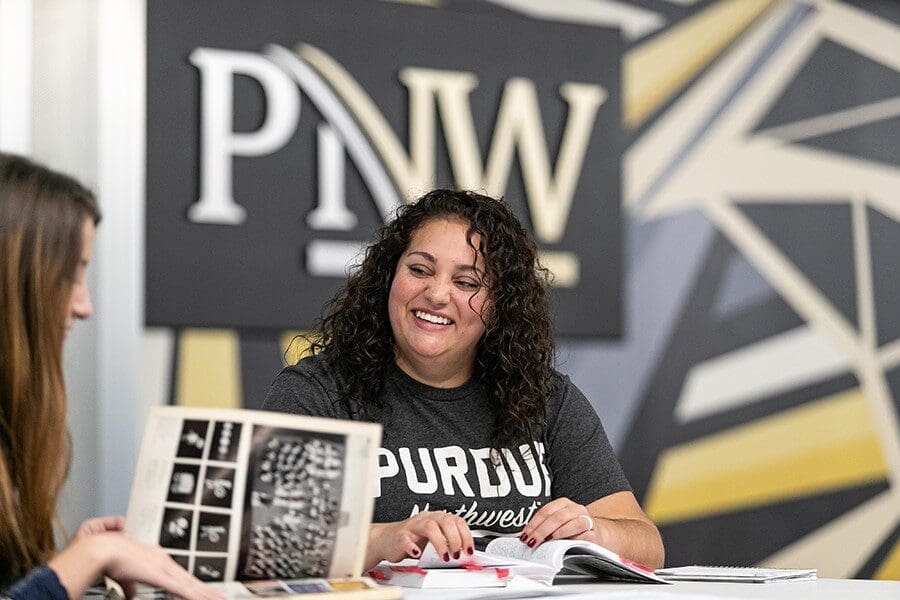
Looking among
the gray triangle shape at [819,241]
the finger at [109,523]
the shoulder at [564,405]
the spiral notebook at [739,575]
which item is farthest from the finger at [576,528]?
the gray triangle shape at [819,241]

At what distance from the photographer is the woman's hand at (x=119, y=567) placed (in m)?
1.27

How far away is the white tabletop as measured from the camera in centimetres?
153

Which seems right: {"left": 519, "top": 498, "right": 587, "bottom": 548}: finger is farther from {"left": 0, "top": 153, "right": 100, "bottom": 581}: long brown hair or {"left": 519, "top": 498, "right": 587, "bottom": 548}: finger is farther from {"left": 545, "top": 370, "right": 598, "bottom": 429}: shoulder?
{"left": 0, "top": 153, "right": 100, "bottom": 581}: long brown hair

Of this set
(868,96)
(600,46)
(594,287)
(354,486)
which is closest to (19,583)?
(354,486)

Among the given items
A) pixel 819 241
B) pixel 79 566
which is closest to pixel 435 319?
pixel 79 566

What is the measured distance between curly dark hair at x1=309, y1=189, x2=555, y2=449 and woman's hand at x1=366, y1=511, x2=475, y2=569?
1.29 feet

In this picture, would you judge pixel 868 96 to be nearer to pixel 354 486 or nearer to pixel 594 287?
pixel 594 287

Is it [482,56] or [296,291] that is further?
[482,56]

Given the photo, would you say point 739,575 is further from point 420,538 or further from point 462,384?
point 462,384

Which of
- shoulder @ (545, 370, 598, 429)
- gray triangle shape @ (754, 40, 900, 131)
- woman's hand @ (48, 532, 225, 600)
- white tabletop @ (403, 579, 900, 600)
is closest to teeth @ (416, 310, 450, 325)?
shoulder @ (545, 370, 598, 429)

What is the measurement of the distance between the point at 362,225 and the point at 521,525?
5.57ft

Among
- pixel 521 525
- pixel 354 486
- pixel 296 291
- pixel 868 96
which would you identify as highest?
pixel 868 96

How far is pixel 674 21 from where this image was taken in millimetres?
4145

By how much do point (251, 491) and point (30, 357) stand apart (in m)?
0.30
